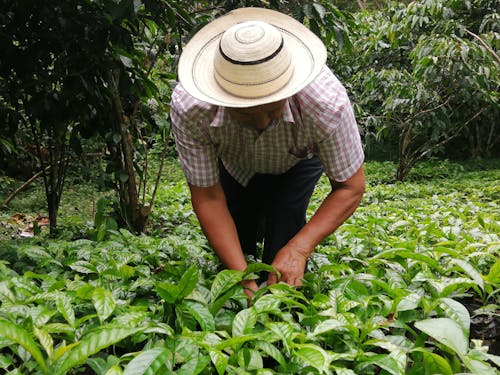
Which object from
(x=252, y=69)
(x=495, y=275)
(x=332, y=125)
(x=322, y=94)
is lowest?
(x=495, y=275)

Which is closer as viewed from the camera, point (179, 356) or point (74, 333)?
point (179, 356)

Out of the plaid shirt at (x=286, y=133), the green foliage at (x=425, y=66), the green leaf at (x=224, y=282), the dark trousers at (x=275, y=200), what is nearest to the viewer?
the green leaf at (x=224, y=282)

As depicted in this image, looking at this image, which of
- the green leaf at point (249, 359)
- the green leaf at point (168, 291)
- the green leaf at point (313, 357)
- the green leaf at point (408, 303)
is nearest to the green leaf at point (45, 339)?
the green leaf at point (168, 291)

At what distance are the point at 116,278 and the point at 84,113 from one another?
143 centimetres

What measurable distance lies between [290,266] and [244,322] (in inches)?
17.5

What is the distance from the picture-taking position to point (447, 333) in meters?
1.41

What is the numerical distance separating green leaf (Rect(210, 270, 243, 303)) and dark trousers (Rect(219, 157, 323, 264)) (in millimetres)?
469

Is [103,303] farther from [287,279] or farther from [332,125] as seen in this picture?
[332,125]

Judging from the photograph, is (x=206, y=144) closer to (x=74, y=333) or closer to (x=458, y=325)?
(x=74, y=333)

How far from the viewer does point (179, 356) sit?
1.33m

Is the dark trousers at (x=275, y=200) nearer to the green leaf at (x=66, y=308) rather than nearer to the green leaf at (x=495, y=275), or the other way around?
the green leaf at (x=495, y=275)

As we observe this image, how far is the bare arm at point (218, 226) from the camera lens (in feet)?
6.46

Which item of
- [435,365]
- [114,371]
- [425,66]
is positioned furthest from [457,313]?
[425,66]

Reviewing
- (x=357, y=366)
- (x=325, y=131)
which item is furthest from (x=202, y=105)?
(x=357, y=366)
